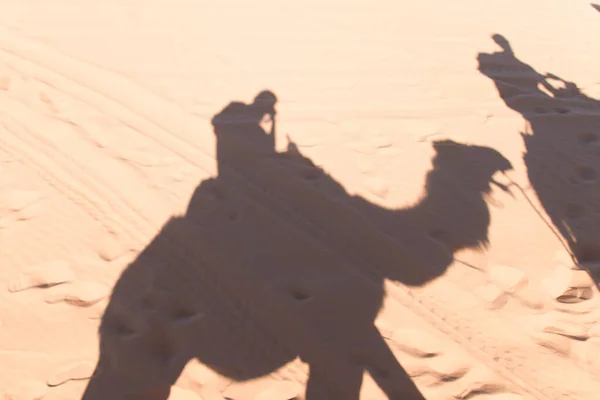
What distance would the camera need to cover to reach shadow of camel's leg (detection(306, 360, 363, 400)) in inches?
81.1

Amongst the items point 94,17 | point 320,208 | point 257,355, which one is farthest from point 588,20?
point 257,355

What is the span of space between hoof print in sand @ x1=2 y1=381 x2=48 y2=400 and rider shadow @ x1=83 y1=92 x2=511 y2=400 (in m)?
0.19

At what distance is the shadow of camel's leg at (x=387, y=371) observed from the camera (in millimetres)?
2092

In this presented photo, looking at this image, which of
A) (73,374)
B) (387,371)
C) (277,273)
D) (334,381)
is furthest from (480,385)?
(73,374)

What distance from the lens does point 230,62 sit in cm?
446

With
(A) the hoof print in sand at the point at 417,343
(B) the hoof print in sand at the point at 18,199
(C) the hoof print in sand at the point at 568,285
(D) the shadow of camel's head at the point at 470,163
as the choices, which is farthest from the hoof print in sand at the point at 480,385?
(B) the hoof print in sand at the point at 18,199

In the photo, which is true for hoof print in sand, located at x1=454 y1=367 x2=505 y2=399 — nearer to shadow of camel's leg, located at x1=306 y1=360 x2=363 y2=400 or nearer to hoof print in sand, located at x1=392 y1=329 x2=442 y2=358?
hoof print in sand, located at x1=392 y1=329 x2=442 y2=358

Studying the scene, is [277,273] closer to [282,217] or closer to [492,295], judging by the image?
[282,217]

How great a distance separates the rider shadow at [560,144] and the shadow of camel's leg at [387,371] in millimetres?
1407

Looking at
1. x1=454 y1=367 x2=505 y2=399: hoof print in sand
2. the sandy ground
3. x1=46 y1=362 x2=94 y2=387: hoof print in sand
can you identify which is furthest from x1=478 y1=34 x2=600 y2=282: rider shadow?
x1=46 y1=362 x2=94 y2=387: hoof print in sand

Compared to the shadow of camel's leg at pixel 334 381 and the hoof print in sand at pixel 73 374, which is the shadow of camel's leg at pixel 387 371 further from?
the hoof print in sand at pixel 73 374

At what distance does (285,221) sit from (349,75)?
2.20 meters

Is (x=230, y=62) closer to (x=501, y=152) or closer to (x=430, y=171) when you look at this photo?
(x=430, y=171)

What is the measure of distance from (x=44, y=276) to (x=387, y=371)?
71.3 inches
